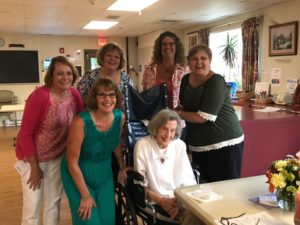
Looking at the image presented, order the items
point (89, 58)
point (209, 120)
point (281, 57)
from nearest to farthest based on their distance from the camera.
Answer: point (209, 120) → point (281, 57) → point (89, 58)

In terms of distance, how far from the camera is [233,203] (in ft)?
4.66

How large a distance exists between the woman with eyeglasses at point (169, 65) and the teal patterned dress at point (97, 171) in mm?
664

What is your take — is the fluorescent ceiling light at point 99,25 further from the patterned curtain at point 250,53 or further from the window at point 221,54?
the patterned curtain at point 250,53

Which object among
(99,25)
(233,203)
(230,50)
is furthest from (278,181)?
(99,25)

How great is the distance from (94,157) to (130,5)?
351 cm

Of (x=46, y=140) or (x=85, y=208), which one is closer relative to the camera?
(x=85, y=208)

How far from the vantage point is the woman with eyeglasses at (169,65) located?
8.44ft

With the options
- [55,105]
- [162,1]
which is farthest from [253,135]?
[162,1]

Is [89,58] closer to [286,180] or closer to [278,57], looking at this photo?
[278,57]

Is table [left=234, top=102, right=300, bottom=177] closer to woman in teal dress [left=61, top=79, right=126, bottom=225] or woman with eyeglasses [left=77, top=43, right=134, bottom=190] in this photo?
woman with eyeglasses [left=77, top=43, right=134, bottom=190]

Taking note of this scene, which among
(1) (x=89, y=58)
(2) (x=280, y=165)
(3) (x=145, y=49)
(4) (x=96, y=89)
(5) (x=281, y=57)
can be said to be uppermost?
(3) (x=145, y=49)

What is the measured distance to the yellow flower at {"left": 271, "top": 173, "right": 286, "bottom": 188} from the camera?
1.33 metres

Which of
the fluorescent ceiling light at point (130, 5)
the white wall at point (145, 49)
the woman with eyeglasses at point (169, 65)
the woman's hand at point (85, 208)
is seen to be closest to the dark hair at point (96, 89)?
the woman's hand at point (85, 208)

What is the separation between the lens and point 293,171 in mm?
1336
